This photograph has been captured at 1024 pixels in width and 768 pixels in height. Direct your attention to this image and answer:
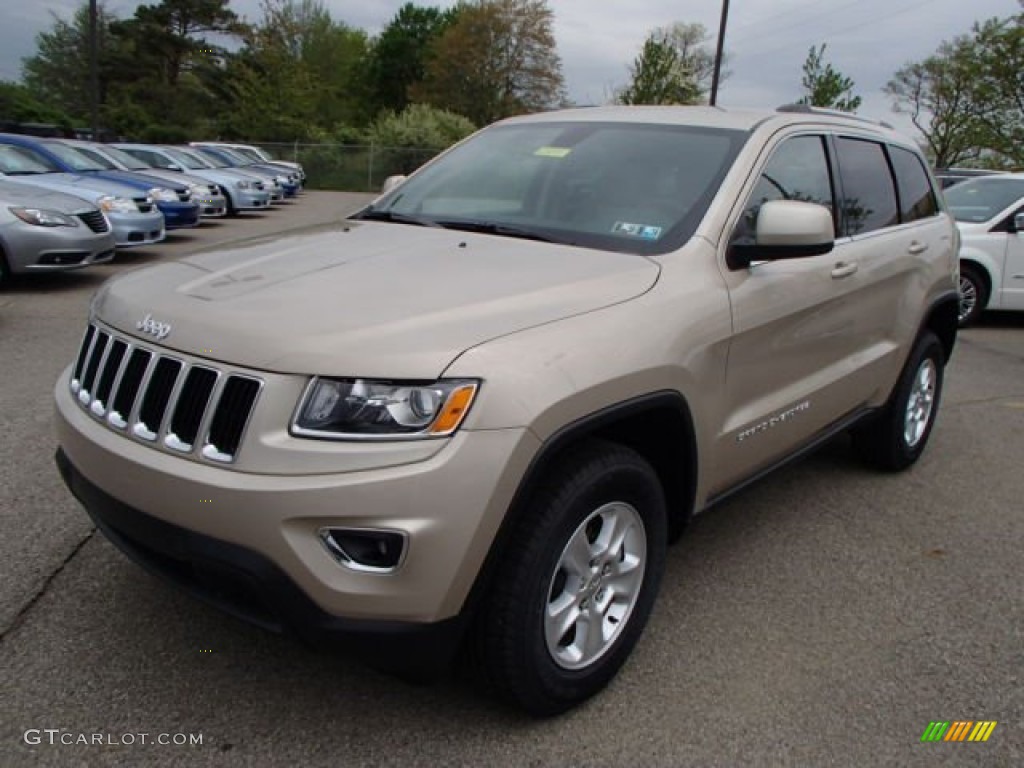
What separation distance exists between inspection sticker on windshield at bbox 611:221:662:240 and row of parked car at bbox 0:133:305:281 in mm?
7547

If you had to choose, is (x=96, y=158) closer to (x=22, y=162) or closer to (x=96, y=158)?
(x=96, y=158)

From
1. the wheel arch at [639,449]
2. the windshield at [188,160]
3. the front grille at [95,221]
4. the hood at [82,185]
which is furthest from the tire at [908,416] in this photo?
the windshield at [188,160]

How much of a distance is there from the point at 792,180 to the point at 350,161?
35083mm

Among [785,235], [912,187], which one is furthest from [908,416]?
[785,235]

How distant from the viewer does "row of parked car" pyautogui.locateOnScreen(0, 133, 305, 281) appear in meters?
8.65

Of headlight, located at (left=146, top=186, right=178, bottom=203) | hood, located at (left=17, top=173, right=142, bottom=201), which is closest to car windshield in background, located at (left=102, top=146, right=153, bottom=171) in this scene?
headlight, located at (left=146, top=186, right=178, bottom=203)

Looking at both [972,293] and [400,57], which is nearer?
[972,293]

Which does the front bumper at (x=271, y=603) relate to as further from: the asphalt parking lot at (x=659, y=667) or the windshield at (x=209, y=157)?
the windshield at (x=209, y=157)

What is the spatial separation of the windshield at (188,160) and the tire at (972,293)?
50.7 ft

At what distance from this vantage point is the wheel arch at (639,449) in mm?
2162

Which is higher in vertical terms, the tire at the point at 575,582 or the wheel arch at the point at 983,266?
the wheel arch at the point at 983,266

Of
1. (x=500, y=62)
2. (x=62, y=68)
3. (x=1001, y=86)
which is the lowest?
(x=62, y=68)

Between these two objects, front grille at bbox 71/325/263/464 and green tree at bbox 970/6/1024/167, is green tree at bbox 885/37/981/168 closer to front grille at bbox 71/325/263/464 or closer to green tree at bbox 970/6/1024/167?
green tree at bbox 970/6/1024/167

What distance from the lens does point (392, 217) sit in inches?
141
